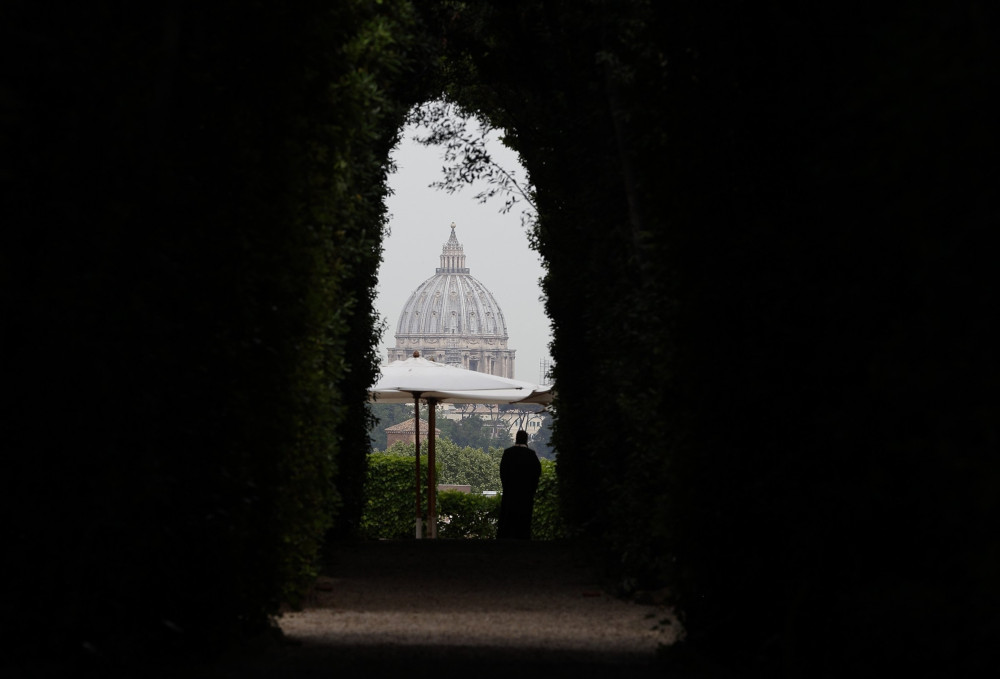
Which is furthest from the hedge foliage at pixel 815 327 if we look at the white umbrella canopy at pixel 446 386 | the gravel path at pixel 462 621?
the white umbrella canopy at pixel 446 386

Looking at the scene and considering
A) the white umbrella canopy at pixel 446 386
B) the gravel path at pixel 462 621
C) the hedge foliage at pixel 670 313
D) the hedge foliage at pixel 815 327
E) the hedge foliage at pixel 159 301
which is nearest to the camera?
the hedge foliage at pixel 815 327

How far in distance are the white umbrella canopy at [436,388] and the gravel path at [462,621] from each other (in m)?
4.08

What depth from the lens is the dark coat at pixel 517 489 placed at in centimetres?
1983

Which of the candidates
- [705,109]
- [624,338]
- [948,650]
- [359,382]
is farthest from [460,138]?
[948,650]

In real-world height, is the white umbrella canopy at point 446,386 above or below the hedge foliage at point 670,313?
above

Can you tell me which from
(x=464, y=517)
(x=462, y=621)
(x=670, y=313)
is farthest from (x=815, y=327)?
(x=464, y=517)

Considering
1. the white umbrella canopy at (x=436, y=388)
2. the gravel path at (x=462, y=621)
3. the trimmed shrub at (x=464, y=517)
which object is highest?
the white umbrella canopy at (x=436, y=388)

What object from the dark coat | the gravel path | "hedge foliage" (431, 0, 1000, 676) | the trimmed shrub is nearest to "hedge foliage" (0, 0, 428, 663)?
the gravel path

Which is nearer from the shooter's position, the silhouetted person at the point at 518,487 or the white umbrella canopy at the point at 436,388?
the silhouetted person at the point at 518,487

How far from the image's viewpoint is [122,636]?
563 cm

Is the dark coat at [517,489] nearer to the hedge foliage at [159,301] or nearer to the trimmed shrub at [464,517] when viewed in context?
the trimmed shrub at [464,517]

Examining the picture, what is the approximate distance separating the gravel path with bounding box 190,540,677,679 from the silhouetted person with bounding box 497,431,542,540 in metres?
2.87

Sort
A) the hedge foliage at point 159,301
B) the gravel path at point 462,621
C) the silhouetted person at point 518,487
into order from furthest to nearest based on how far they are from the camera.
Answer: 1. the silhouetted person at point 518,487
2. the gravel path at point 462,621
3. the hedge foliage at point 159,301

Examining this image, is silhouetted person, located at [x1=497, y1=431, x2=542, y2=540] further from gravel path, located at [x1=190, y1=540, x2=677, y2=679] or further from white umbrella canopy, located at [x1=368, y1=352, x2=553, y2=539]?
gravel path, located at [x1=190, y1=540, x2=677, y2=679]
